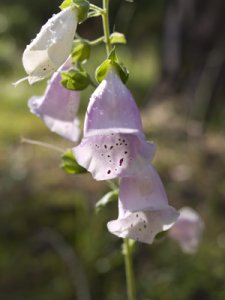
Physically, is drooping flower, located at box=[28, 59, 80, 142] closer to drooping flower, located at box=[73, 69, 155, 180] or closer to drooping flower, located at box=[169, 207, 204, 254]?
drooping flower, located at box=[73, 69, 155, 180]

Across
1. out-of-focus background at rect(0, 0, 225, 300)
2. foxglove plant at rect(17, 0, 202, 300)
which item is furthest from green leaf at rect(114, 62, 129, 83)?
out-of-focus background at rect(0, 0, 225, 300)

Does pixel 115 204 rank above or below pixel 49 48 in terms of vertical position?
below

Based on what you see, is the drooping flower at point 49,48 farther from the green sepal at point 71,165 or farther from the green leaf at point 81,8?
the green sepal at point 71,165

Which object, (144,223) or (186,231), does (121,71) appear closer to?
(144,223)

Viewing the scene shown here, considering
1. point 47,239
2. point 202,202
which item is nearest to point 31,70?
point 47,239

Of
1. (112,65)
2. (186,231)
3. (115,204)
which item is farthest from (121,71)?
(115,204)

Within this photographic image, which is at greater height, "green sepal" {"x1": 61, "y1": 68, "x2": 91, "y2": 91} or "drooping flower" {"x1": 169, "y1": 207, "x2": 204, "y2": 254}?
"green sepal" {"x1": 61, "y1": 68, "x2": 91, "y2": 91}

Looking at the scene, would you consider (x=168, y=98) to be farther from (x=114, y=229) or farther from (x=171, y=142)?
(x=114, y=229)
